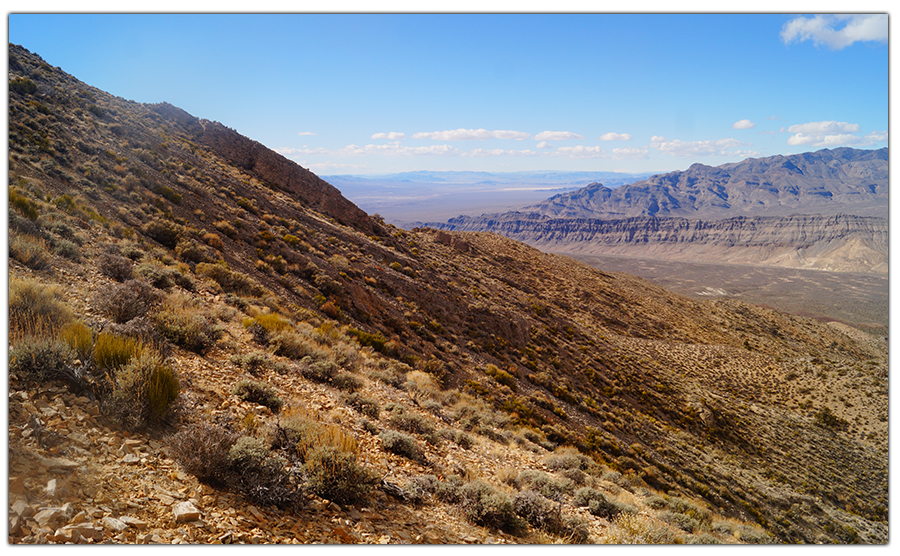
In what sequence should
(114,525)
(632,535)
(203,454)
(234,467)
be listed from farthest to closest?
1. (632,535)
2. (234,467)
3. (203,454)
4. (114,525)

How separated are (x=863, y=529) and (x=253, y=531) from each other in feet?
67.5

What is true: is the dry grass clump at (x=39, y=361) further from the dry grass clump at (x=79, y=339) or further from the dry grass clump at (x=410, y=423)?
the dry grass clump at (x=410, y=423)

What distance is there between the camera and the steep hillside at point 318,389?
153 inches

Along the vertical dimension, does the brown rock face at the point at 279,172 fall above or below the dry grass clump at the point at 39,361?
above

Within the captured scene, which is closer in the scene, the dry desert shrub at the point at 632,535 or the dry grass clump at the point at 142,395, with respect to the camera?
the dry grass clump at the point at 142,395

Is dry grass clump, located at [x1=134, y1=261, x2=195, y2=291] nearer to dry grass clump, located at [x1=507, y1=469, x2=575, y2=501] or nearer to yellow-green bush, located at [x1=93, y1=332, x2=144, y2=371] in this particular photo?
yellow-green bush, located at [x1=93, y1=332, x2=144, y2=371]

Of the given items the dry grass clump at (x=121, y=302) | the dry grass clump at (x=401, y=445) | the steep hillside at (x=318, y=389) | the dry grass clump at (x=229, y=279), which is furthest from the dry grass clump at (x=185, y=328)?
the dry grass clump at (x=229, y=279)

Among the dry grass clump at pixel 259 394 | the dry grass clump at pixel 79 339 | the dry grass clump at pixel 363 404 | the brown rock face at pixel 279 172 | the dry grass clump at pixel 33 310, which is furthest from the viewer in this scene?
the brown rock face at pixel 279 172

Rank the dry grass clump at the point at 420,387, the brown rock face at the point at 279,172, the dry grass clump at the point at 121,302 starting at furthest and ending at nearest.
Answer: the brown rock face at the point at 279,172, the dry grass clump at the point at 420,387, the dry grass clump at the point at 121,302

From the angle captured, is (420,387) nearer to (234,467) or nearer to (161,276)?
(161,276)

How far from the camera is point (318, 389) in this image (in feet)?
25.3

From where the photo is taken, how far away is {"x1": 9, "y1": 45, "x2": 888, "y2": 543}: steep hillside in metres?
3.88

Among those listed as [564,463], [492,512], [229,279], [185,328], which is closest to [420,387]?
[564,463]

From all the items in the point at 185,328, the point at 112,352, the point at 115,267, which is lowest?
the point at 185,328
